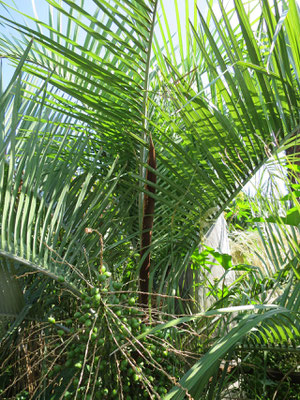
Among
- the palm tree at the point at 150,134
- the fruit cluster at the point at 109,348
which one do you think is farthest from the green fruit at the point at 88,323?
the palm tree at the point at 150,134

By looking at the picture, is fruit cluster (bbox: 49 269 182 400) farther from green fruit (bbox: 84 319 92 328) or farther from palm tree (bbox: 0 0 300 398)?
palm tree (bbox: 0 0 300 398)

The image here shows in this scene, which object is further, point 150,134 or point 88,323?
point 150,134

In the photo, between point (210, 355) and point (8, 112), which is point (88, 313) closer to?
point (210, 355)

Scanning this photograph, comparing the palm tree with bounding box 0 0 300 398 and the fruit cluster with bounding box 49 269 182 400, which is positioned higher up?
the palm tree with bounding box 0 0 300 398

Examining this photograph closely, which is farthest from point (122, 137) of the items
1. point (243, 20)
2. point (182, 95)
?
point (243, 20)

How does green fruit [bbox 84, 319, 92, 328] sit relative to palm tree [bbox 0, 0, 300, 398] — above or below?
below

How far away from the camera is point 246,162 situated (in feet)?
5.16

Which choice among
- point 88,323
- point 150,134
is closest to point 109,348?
point 88,323

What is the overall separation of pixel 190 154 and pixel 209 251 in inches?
13.3

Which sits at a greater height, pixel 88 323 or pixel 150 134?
pixel 150 134

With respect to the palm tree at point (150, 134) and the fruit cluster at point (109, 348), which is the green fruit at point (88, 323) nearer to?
the fruit cluster at point (109, 348)

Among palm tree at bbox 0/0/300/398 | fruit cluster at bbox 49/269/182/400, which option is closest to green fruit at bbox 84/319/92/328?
fruit cluster at bbox 49/269/182/400

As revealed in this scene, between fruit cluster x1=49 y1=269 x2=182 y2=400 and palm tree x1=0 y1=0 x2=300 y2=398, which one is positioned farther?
palm tree x1=0 y1=0 x2=300 y2=398

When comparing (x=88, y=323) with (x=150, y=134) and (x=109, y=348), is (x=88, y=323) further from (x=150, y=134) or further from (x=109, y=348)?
(x=150, y=134)
